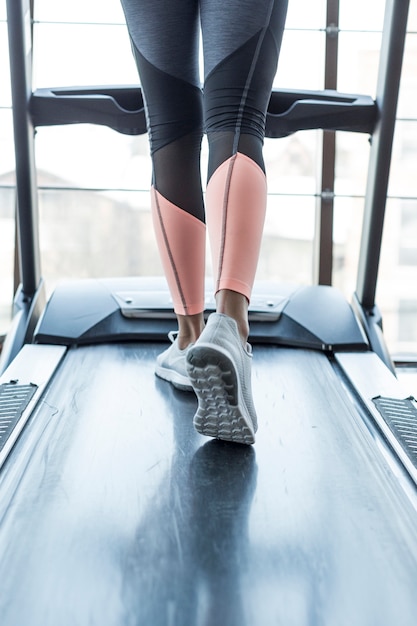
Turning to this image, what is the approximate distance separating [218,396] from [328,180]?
6.15 feet

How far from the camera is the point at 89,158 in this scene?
2.96 m

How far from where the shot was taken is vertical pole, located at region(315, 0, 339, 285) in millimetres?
2635

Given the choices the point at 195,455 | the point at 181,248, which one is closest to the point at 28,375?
the point at 181,248

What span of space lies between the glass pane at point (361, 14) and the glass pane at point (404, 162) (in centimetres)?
42

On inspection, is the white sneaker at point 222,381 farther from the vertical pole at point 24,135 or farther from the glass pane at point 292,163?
the glass pane at point 292,163

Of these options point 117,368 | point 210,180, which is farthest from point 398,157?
point 210,180

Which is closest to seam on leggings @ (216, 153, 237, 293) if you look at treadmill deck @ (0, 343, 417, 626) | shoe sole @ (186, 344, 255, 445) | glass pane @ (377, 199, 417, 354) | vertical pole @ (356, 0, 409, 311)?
shoe sole @ (186, 344, 255, 445)

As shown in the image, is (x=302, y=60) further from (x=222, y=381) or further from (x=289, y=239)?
(x=222, y=381)

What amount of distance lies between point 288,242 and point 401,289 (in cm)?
62

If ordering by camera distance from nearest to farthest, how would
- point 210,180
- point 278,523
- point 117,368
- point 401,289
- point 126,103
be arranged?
point 278,523 < point 210,180 < point 117,368 < point 126,103 < point 401,289

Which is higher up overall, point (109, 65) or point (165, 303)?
point (109, 65)

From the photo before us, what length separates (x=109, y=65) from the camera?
9.13 feet

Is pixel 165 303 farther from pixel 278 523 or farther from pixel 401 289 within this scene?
pixel 401 289

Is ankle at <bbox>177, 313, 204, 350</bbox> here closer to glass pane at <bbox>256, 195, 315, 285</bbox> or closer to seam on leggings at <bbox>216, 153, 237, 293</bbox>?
seam on leggings at <bbox>216, 153, 237, 293</bbox>
